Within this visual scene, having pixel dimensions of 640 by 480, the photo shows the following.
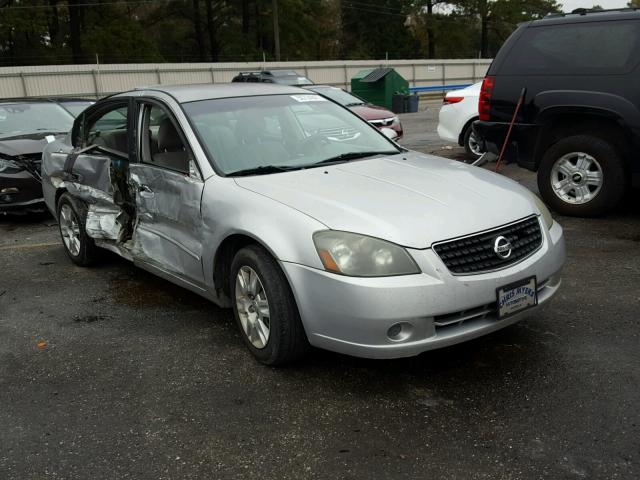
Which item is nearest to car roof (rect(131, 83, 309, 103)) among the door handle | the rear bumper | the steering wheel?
the steering wheel

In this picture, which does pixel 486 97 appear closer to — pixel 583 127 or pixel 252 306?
pixel 583 127

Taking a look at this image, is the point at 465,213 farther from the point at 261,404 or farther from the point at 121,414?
the point at 121,414

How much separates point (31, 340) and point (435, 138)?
1197cm

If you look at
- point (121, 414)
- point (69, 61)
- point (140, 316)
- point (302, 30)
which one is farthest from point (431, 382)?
point (302, 30)

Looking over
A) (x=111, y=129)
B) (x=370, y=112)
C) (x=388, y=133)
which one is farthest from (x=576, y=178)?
(x=370, y=112)

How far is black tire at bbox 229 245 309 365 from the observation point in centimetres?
336

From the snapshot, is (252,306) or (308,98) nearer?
(252,306)

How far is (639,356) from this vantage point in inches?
140

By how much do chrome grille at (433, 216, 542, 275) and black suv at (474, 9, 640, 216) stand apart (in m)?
3.26

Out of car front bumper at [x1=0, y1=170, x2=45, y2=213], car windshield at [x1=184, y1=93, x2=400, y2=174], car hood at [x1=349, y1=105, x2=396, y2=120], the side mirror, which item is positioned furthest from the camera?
car hood at [x1=349, y1=105, x2=396, y2=120]

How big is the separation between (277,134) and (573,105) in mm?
3388

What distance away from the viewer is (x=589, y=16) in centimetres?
651

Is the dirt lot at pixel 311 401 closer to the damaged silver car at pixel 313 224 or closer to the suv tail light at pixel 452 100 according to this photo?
the damaged silver car at pixel 313 224

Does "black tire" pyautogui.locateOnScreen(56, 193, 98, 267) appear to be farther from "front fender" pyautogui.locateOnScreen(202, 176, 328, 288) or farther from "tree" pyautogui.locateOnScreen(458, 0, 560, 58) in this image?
"tree" pyautogui.locateOnScreen(458, 0, 560, 58)
